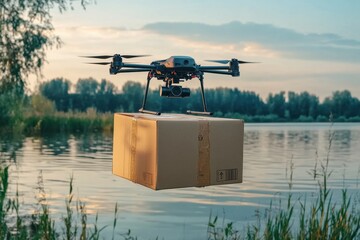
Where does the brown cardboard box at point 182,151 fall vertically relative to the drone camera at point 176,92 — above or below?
below

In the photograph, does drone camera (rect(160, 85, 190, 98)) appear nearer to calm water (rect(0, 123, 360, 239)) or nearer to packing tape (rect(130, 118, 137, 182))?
packing tape (rect(130, 118, 137, 182))

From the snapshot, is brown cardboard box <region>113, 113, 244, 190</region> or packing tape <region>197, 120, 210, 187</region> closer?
brown cardboard box <region>113, 113, 244, 190</region>

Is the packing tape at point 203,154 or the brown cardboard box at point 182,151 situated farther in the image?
the packing tape at point 203,154

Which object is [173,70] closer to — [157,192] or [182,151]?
[182,151]

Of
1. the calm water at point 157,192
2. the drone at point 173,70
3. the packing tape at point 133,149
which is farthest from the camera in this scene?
the calm water at point 157,192

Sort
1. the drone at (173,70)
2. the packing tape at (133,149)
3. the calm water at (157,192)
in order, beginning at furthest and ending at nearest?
the calm water at (157,192), the packing tape at (133,149), the drone at (173,70)

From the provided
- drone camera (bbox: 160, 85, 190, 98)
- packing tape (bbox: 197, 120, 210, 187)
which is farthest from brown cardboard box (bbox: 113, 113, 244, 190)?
drone camera (bbox: 160, 85, 190, 98)

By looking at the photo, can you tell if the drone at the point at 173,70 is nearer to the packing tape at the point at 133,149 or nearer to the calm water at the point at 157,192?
the packing tape at the point at 133,149

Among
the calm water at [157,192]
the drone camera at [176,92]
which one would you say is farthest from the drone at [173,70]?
the calm water at [157,192]
